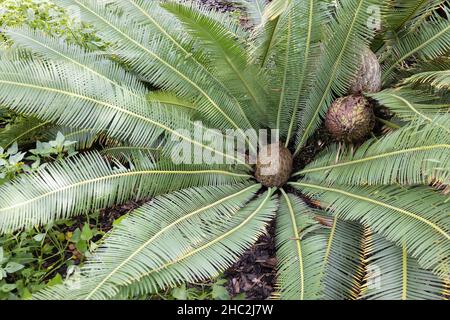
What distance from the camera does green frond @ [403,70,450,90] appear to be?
203 centimetres

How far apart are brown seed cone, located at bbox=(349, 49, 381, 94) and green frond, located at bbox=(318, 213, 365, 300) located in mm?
835

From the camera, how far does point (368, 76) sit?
8.02 feet

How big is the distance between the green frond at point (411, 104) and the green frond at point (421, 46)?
0.95 ft

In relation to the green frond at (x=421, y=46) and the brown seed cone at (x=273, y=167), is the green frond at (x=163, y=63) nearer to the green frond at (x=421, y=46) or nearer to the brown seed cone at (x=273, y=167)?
the brown seed cone at (x=273, y=167)

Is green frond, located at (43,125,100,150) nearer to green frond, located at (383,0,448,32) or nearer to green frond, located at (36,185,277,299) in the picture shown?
green frond, located at (36,185,277,299)

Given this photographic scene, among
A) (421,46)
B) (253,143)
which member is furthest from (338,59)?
(253,143)

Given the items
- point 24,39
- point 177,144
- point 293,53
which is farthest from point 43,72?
point 293,53

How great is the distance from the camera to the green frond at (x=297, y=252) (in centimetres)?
174

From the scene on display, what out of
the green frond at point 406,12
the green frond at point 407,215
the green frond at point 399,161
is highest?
the green frond at point 406,12

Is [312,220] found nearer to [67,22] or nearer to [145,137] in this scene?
[145,137]

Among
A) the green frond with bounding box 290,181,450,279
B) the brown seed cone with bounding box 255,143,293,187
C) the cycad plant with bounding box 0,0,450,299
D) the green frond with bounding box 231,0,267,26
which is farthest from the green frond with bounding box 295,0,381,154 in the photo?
the green frond with bounding box 231,0,267,26

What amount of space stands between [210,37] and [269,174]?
2.68 ft

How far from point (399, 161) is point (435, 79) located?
52 cm

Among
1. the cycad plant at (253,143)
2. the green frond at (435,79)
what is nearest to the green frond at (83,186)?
the cycad plant at (253,143)
